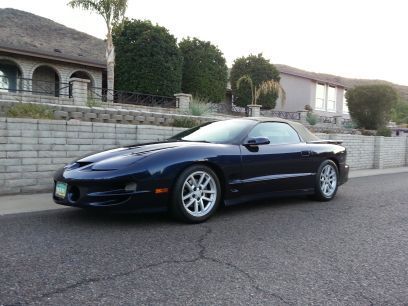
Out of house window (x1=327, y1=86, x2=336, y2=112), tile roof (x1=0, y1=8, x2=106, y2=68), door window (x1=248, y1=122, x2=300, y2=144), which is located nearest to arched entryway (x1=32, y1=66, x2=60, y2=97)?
tile roof (x1=0, y1=8, x2=106, y2=68)

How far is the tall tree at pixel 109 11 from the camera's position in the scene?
59.9 ft

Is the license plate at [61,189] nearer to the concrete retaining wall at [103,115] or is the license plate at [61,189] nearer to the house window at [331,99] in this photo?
the concrete retaining wall at [103,115]

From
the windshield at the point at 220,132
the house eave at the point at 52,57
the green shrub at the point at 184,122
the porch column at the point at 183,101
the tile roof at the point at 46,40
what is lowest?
the windshield at the point at 220,132

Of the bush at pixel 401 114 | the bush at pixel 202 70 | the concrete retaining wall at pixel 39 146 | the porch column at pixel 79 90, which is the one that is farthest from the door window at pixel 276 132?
the bush at pixel 401 114

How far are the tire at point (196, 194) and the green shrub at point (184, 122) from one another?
17.2ft

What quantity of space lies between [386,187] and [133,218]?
6118 millimetres

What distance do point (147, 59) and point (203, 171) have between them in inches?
574

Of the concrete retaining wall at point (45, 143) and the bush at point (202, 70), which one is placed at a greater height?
the bush at point (202, 70)

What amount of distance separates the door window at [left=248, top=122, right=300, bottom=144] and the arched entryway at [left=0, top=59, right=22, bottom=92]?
677 inches

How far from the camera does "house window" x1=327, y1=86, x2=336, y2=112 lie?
36.0 metres

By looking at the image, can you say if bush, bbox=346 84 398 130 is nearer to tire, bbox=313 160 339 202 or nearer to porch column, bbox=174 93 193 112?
porch column, bbox=174 93 193 112

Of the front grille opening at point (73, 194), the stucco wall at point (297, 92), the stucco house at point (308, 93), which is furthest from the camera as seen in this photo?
the stucco house at point (308, 93)

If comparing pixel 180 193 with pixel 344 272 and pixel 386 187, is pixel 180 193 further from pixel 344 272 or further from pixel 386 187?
pixel 386 187

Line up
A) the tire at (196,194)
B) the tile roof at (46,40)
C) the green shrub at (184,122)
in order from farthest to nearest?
the tile roof at (46,40) → the green shrub at (184,122) → the tire at (196,194)
